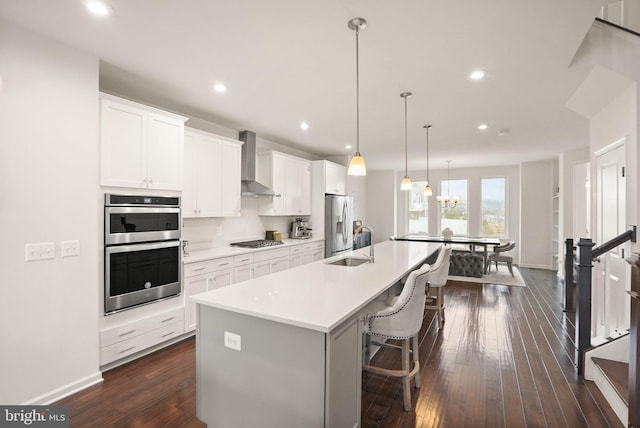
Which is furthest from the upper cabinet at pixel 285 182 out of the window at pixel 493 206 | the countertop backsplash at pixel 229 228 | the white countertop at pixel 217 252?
the window at pixel 493 206

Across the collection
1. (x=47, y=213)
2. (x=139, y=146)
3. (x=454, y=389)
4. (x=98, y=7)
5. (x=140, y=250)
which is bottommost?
(x=454, y=389)

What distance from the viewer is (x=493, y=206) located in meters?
8.47

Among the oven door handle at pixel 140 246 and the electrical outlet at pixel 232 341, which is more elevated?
the oven door handle at pixel 140 246

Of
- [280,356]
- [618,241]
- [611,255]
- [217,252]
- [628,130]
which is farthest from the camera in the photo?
[217,252]

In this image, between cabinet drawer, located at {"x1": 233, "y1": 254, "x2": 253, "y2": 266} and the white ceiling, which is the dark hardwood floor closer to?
cabinet drawer, located at {"x1": 233, "y1": 254, "x2": 253, "y2": 266}

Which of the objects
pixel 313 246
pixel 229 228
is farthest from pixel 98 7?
pixel 313 246

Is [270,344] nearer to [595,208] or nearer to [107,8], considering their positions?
[107,8]

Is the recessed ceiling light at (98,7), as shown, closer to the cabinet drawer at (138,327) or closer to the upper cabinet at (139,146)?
A: the upper cabinet at (139,146)

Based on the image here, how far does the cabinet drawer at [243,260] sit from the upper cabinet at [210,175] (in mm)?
617

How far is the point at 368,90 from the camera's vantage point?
3203mm

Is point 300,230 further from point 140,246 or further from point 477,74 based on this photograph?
point 477,74

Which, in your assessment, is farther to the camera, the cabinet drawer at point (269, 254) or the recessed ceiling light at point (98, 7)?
the cabinet drawer at point (269, 254)

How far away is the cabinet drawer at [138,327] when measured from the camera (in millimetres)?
2621

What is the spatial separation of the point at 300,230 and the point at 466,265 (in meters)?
3.57
